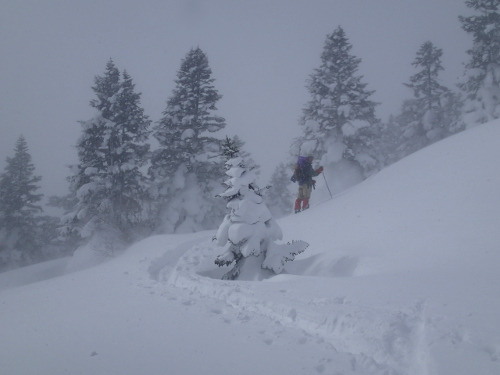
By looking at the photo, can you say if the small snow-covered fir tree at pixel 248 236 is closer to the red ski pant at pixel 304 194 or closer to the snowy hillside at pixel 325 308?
the snowy hillside at pixel 325 308

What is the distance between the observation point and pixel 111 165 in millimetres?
19125

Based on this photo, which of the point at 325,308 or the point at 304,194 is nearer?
the point at 325,308

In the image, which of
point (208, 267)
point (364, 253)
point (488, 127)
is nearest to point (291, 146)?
point (488, 127)

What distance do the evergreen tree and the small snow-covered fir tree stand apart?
25856mm

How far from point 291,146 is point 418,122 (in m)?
12.3

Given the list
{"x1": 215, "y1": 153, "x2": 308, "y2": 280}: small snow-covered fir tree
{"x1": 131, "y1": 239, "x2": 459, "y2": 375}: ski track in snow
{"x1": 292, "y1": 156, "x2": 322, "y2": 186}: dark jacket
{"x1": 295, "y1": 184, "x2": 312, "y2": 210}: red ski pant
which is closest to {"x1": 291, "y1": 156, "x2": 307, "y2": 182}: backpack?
{"x1": 292, "y1": 156, "x2": 322, "y2": 186}: dark jacket

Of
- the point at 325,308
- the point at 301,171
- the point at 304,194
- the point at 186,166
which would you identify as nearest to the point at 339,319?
the point at 325,308

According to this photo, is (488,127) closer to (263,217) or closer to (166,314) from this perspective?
(263,217)

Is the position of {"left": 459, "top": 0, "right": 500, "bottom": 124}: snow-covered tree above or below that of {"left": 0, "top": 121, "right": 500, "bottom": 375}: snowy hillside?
above

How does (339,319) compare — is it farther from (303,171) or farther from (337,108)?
(337,108)

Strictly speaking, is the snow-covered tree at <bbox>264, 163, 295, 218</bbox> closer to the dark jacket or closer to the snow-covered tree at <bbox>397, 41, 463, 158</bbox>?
the snow-covered tree at <bbox>397, 41, 463, 158</bbox>

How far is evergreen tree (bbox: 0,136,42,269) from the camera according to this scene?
2712 cm

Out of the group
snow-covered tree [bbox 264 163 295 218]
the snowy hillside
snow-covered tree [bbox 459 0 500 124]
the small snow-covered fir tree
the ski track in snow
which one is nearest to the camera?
the ski track in snow

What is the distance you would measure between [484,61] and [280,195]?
76.6 feet
